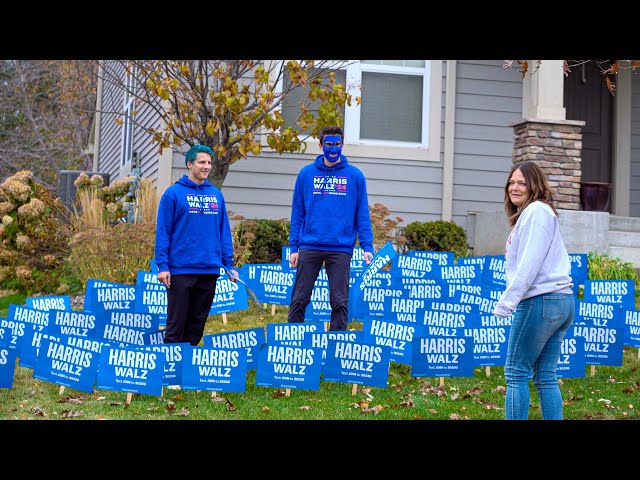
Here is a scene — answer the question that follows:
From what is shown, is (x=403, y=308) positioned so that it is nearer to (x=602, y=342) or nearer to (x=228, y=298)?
(x=228, y=298)

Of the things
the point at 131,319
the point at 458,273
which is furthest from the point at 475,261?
the point at 131,319

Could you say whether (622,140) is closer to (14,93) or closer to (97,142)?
(97,142)

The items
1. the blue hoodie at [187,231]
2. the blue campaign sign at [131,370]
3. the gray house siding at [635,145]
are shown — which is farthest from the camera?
the gray house siding at [635,145]

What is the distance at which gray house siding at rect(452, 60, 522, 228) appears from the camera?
13.6 metres

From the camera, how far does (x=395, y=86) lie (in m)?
13.5

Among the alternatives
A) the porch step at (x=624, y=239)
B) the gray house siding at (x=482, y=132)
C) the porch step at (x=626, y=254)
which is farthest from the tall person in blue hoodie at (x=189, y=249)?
the gray house siding at (x=482, y=132)

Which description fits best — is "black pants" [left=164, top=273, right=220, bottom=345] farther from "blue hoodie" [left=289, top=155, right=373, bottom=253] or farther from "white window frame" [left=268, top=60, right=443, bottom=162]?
"white window frame" [left=268, top=60, right=443, bottom=162]

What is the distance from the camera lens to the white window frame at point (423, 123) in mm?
13234

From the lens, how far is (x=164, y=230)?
6.45 metres

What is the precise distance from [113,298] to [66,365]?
6.15 ft

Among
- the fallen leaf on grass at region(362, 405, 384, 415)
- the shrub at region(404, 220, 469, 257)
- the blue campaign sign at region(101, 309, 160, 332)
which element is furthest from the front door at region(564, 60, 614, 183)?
the fallen leaf on grass at region(362, 405, 384, 415)

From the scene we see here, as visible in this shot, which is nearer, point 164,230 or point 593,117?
point 164,230

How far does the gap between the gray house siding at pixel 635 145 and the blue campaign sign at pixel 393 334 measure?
356 inches

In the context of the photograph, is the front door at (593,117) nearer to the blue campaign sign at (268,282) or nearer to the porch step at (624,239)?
the porch step at (624,239)
